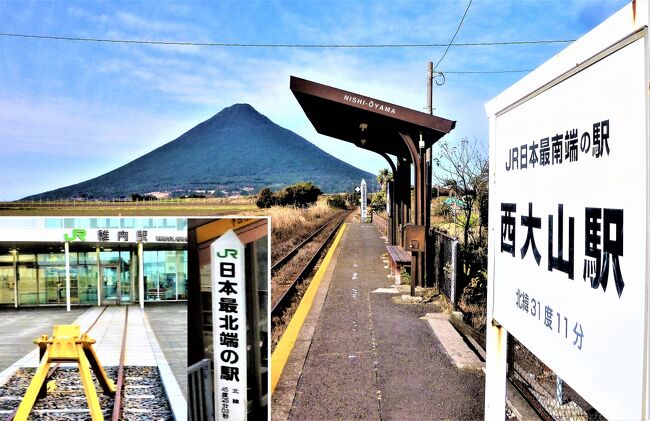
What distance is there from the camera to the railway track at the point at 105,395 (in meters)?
2.38

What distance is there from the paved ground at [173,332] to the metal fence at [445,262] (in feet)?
13.4

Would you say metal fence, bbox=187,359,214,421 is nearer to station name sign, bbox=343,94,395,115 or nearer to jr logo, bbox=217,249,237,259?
jr logo, bbox=217,249,237,259

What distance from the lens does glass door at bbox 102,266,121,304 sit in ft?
8.17

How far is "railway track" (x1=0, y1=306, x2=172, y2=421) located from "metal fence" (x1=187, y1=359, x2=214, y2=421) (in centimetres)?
22

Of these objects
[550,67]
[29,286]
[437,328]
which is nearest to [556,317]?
[550,67]

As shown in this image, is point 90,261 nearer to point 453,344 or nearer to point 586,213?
point 586,213

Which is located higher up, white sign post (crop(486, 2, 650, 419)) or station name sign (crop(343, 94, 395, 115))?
station name sign (crop(343, 94, 395, 115))

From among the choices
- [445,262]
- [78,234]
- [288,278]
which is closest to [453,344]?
[445,262]

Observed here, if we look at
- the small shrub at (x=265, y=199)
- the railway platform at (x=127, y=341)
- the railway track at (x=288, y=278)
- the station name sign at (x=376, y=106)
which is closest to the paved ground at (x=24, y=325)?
the railway platform at (x=127, y=341)

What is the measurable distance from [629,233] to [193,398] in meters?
1.81

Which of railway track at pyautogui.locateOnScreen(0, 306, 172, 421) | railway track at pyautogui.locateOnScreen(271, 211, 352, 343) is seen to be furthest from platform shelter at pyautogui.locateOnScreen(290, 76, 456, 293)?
railway track at pyautogui.locateOnScreen(0, 306, 172, 421)

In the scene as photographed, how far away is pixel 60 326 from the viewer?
2.23 meters

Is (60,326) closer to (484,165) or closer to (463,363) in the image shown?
(463,363)

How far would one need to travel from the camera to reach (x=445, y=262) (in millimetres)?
6832
